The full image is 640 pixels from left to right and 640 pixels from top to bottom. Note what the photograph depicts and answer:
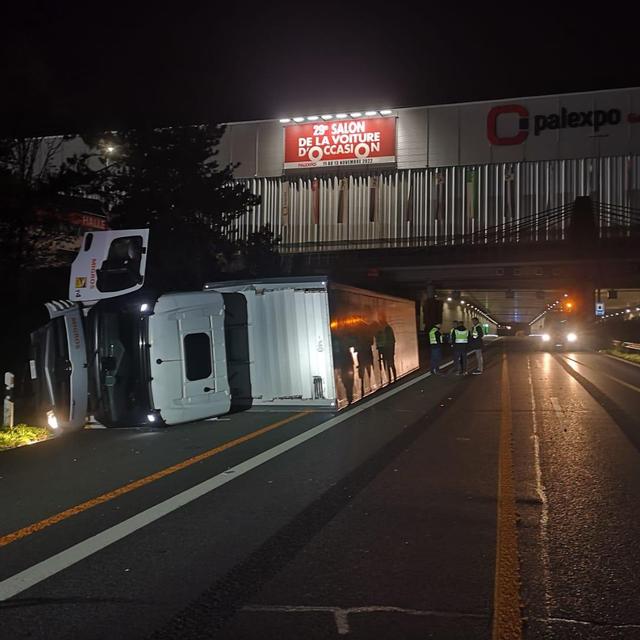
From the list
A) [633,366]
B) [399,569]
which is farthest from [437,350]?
[399,569]

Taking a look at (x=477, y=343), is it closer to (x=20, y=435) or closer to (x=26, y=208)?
(x=26, y=208)

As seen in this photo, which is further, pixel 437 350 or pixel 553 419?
pixel 437 350

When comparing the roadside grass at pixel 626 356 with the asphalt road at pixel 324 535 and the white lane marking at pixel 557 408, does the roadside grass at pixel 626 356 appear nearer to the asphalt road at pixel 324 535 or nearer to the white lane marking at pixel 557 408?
the white lane marking at pixel 557 408

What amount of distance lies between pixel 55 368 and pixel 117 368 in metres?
0.88

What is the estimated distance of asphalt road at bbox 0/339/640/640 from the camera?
3.77 m

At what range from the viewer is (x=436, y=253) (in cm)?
4191

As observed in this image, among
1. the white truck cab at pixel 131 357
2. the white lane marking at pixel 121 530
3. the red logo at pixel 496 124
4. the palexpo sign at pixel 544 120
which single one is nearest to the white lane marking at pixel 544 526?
the white lane marking at pixel 121 530

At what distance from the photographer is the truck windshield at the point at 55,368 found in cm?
986

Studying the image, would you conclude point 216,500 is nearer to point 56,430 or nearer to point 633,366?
point 56,430

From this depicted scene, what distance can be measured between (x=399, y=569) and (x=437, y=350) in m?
17.0

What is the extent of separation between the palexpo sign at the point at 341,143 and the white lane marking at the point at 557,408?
37.4m

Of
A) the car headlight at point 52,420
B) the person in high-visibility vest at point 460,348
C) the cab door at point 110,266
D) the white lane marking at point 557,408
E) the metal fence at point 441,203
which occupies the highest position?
the metal fence at point 441,203

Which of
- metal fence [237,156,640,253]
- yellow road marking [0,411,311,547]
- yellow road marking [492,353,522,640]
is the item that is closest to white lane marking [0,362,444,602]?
yellow road marking [0,411,311,547]

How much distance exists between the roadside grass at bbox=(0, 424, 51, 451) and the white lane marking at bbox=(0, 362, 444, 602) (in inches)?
140
